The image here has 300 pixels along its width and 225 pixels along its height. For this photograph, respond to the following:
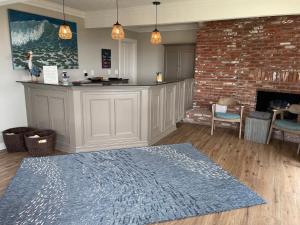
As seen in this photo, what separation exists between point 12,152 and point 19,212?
73.3 inches

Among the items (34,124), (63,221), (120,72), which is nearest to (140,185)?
(63,221)

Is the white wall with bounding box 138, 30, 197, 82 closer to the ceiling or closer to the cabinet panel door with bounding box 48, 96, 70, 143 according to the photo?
the ceiling

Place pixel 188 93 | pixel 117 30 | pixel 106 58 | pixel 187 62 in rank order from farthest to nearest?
pixel 187 62 < pixel 106 58 < pixel 188 93 < pixel 117 30

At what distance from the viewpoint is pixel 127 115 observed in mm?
3920

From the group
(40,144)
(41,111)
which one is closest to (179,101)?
(41,111)

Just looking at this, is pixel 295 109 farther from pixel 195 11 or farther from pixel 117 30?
pixel 117 30

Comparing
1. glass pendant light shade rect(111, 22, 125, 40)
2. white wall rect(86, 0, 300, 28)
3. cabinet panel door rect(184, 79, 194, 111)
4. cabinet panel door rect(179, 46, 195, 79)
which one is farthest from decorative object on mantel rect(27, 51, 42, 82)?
cabinet panel door rect(179, 46, 195, 79)

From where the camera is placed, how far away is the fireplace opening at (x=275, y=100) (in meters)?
4.67

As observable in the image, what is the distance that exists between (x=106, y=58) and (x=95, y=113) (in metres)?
2.67

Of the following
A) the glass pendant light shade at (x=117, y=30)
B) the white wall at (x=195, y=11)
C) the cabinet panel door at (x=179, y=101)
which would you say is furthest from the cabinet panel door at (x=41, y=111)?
the cabinet panel door at (x=179, y=101)

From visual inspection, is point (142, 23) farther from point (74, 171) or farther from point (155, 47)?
point (74, 171)

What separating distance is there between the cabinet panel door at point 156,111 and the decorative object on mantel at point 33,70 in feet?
6.76

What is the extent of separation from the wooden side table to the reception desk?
1.85 m

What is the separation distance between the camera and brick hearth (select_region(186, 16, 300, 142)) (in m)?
A: 4.49
